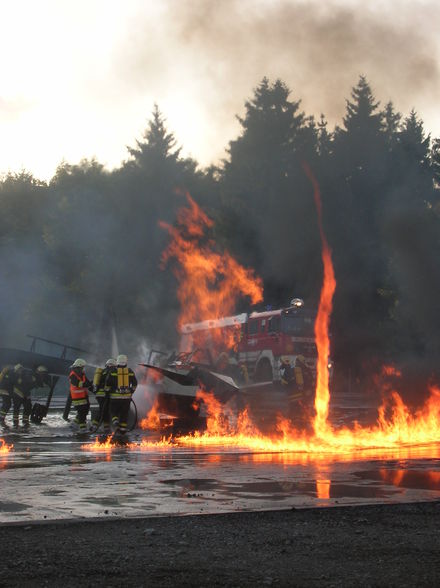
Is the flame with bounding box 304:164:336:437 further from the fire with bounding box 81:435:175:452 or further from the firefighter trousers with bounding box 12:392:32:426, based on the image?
the firefighter trousers with bounding box 12:392:32:426

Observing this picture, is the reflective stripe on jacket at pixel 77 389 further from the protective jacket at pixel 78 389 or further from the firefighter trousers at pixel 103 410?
the firefighter trousers at pixel 103 410

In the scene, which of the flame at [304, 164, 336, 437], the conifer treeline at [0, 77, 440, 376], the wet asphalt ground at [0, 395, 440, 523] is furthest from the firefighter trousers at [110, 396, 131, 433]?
the conifer treeline at [0, 77, 440, 376]

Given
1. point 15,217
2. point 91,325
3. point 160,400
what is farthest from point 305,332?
point 15,217

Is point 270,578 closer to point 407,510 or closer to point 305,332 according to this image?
point 407,510

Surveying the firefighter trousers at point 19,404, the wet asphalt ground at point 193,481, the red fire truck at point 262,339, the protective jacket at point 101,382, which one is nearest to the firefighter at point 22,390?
the firefighter trousers at point 19,404

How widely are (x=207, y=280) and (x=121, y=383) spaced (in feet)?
71.6

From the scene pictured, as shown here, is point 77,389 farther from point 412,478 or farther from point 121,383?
point 412,478

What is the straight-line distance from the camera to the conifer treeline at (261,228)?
32594 millimetres

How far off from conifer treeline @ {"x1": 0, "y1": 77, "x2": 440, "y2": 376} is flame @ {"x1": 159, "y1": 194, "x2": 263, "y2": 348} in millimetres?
705

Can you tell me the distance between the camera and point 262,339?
33.8 m

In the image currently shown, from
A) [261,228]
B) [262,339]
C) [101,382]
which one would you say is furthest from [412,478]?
[261,228]

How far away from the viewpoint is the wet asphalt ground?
343 inches

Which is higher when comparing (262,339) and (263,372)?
(262,339)

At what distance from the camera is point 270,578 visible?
592cm
